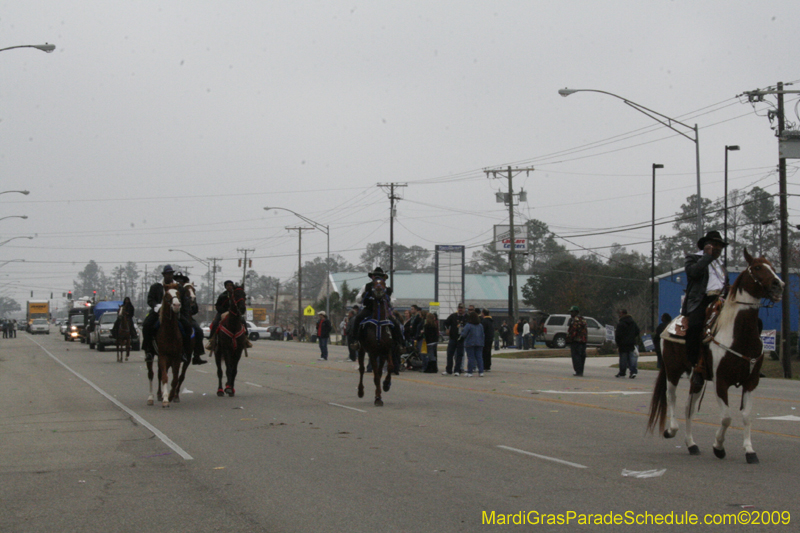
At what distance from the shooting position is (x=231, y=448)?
1028cm

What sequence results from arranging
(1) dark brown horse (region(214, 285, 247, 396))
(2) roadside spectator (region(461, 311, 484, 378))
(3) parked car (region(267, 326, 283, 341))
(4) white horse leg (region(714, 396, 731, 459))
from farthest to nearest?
1. (3) parked car (region(267, 326, 283, 341))
2. (2) roadside spectator (region(461, 311, 484, 378))
3. (1) dark brown horse (region(214, 285, 247, 396))
4. (4) white horse leg (region(714, 396, 731, 459))

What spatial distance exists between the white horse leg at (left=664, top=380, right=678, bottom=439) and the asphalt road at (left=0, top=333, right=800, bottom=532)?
220 mm

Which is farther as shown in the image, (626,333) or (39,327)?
(39,327)

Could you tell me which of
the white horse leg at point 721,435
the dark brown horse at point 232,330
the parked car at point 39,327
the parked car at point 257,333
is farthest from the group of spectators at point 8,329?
the white horse leg at point 721,435

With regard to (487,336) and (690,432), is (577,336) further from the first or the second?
(690,432)

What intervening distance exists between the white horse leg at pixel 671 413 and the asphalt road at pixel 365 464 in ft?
0.72

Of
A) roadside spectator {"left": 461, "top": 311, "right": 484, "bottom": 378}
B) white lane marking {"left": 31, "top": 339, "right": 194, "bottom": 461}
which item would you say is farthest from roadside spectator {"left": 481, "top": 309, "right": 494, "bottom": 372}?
white lane marking {"left": 31, "top": 339, "right": 194, "bottom": 461}

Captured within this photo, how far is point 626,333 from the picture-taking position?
2414 centimetres

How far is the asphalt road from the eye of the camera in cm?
688

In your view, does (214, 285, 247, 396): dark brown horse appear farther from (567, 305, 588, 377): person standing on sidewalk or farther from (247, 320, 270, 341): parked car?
(247, 320, 270, 341): parked car

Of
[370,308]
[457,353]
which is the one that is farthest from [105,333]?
[370,308]

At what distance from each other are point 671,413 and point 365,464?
3.90 m

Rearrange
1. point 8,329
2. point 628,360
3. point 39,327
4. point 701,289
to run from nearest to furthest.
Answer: point 701,289, point 628,360, point 8,329, point 39,327

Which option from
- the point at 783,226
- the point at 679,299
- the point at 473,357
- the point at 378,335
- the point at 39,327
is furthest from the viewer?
the point at 39,327
